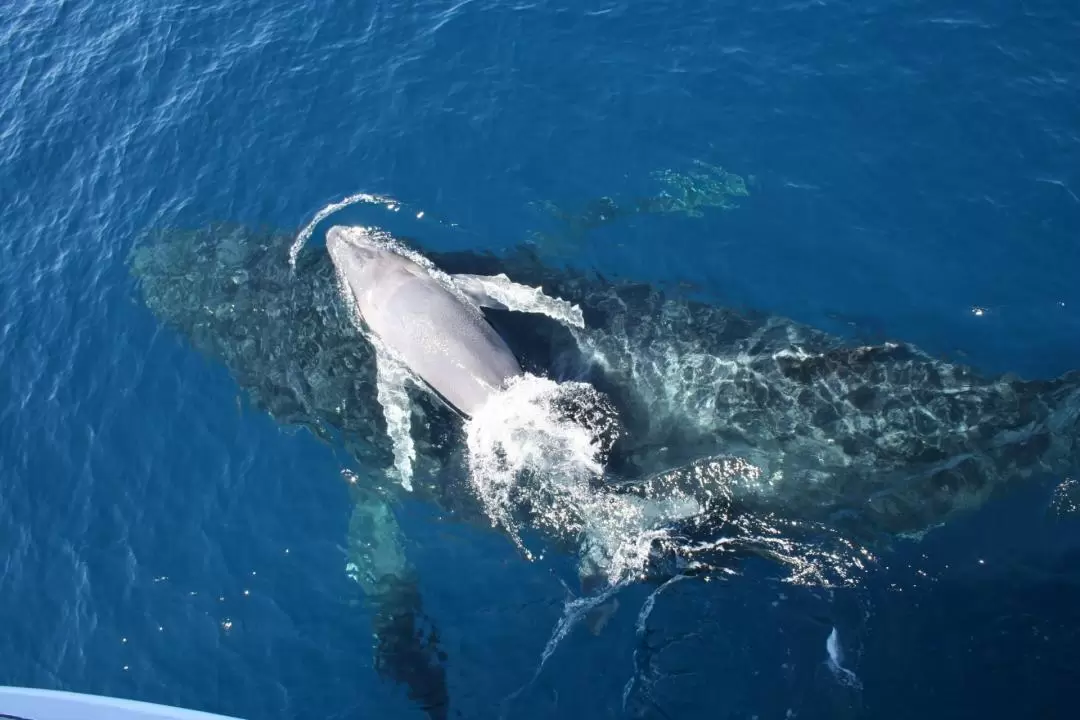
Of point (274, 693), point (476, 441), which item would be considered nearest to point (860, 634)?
point (476, 441)

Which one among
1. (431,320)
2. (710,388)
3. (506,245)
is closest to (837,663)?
(710,388)

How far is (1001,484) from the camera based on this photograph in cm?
1956

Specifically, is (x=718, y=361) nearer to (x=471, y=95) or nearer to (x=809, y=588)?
(x=809, y=588)

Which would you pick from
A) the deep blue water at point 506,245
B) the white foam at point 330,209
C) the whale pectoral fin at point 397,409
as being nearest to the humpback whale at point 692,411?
the whale pectoral fin at point 397,409

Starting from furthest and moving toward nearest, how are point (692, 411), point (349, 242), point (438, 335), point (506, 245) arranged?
point (506, 245)
point (349, 242)
point (438, 335)
point (692, 411)

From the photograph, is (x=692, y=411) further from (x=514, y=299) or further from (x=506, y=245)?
(x=506, y=245)

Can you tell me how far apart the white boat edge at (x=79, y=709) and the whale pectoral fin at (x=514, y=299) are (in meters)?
13.6

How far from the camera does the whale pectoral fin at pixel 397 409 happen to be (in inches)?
935

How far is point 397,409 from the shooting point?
958 inches

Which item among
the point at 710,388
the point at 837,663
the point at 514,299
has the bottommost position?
the point at 837,663

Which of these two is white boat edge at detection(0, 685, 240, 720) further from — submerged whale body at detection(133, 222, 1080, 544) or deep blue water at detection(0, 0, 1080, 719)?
submerged whale body at detection(133, 222, 1080, 544)

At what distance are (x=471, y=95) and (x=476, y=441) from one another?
15299 mm

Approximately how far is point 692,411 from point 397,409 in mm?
8649

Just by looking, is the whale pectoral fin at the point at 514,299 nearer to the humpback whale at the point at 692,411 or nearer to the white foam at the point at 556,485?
the humpback whale at the point at 692,411
